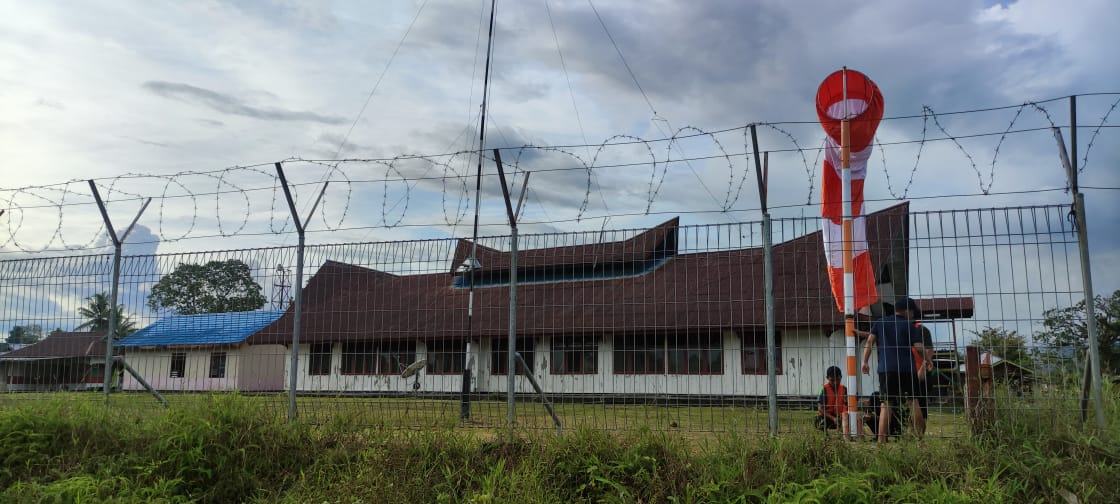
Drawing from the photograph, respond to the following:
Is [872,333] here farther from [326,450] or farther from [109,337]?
[109,337]

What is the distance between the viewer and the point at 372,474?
6.59 m

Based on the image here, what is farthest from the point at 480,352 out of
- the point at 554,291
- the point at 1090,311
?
the point at 1090,311

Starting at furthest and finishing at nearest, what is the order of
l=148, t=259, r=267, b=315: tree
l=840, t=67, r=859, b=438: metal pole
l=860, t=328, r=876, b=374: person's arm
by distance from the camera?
1. l=148, t=259, r=267, b=315: tree
2. l=860, t=328, r=876, b=374: person's arm
3. l=840, t=67, r=859, b=438: metal pole

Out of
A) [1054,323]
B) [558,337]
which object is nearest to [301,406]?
[1054,323]

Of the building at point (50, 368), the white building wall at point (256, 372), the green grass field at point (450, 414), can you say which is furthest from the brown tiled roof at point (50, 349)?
the white building wall at point (256, 372)

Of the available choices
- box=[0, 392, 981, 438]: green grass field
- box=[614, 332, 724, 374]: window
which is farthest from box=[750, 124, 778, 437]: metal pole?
box=[614, 332, 724, 374]: window

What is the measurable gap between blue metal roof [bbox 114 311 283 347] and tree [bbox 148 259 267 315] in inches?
5.6

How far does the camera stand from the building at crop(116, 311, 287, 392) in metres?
9.38

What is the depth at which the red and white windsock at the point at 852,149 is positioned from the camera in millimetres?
8250

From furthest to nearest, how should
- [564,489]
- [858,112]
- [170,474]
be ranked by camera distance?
1. [858,112]
2. [170,474]
3. [564,489]

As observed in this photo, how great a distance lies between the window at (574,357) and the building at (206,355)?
11.0 ft

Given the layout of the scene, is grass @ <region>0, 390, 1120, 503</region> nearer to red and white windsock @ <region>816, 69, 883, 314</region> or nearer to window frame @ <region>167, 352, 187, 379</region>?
red and white windsock @ <region>816, 69, 883, 314</region>

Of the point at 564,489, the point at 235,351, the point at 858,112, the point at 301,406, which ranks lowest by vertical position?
the point at 564,489

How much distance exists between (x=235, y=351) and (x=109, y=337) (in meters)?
1.45
